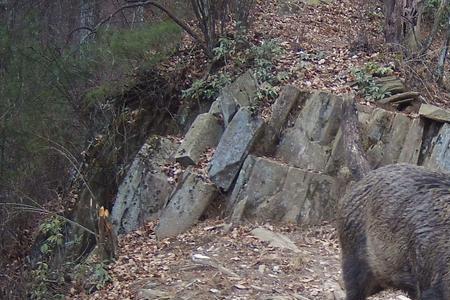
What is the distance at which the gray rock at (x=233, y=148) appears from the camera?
9422 millimetres

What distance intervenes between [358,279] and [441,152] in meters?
3.91

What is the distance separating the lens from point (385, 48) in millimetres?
11008

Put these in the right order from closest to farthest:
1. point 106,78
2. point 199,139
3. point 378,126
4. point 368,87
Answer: point 378,126 < point 368,87 < point 199,139 < point 106,78

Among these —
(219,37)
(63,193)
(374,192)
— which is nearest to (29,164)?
(63,193)

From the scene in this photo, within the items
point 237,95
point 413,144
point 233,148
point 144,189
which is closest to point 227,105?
point 237,95

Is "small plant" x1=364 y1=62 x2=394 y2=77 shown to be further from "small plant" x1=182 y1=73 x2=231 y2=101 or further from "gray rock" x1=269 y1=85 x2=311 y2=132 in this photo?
"small plant" x1=182 y1=73 x2=231 y2=101

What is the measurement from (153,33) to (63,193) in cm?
330

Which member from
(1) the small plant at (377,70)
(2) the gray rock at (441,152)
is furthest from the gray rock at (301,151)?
(1) the small plant at (377,70)

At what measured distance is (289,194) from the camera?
8758mm

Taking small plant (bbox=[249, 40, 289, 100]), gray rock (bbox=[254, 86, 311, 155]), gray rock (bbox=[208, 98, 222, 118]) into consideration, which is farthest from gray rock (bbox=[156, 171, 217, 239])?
small plant (bbox=[249, 40, 289, 100])

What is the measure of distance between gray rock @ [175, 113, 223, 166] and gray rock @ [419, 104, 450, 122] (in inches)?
114

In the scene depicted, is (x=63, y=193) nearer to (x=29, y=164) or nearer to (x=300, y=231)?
(x=29, y=164)

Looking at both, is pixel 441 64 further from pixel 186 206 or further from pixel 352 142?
pixel 186 206

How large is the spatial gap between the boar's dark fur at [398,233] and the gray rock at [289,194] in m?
3.24
